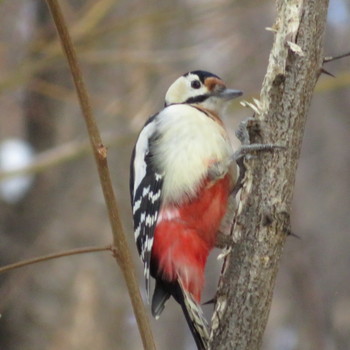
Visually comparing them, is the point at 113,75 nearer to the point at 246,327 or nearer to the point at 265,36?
the point at 265,36

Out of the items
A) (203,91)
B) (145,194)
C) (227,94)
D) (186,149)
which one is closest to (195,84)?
(203,91)

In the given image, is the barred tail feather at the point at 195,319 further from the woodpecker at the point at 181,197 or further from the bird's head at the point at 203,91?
the bird's head at the point at 203,91

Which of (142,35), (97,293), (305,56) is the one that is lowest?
(97,293)

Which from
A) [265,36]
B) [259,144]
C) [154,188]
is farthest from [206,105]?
[265,36]

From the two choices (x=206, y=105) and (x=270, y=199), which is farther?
(x=206, y=105)

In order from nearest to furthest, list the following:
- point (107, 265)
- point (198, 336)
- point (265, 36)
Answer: point (198, 336) → point (107, 265) → point (265, 36)

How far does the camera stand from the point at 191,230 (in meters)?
3.56

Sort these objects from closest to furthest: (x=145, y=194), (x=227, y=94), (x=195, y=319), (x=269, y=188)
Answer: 1. (x=269, y=188)
2. (x=195, y=319)
3. (x=145, y=194)
4. (x=227, y=94)

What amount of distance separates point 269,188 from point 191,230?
2.56 feet

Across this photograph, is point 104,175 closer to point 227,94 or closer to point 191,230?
point 191,230

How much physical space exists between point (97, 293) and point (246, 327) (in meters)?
4.64

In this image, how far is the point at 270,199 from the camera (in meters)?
2.83

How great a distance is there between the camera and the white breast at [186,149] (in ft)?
11.8

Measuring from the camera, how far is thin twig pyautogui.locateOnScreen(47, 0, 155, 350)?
92.3 inches
